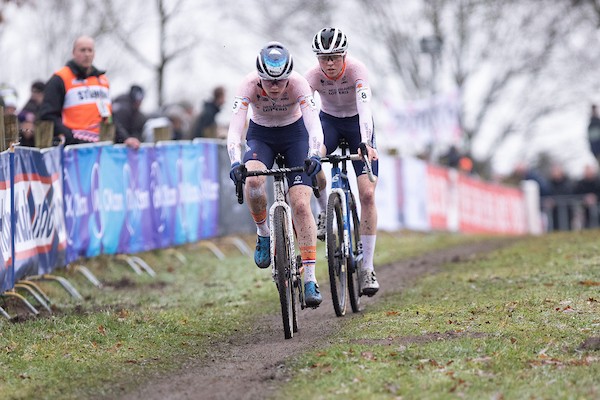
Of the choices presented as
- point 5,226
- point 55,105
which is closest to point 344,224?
point 5,226

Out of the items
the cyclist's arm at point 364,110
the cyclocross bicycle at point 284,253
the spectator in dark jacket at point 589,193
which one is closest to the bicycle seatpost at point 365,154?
the cyclist's arm at point 364,110

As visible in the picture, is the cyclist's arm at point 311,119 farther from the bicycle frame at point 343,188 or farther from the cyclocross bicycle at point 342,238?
the bicycle frame at point 343,188

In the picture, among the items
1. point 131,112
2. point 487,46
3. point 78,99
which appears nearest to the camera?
point 78,99

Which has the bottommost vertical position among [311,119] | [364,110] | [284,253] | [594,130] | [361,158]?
[284,253]

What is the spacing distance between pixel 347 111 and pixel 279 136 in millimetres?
1230

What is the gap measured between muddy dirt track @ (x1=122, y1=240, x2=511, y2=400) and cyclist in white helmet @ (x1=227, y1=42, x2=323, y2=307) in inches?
20.3

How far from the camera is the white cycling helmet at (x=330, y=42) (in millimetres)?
10242

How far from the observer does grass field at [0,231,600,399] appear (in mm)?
7188

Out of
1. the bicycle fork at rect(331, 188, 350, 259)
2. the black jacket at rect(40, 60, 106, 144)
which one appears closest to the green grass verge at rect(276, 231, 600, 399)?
the bicycle fork at rect(331, 188, 350, 259)

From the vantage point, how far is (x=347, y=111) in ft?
36.1

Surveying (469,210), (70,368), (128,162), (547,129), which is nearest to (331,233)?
(70,368)

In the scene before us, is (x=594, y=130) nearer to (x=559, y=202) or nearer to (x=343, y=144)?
(x=559, y=202)

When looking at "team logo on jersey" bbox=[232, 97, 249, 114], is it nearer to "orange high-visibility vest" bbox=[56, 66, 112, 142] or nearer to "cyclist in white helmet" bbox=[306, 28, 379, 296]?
"cyclist in white helmet" bbox=[306, 28, 379, 296]

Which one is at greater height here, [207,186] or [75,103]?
[75,103]
